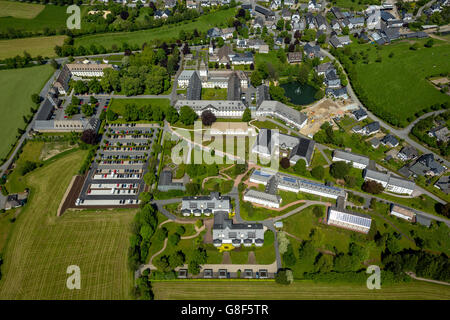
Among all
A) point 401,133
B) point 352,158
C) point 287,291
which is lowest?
point 287,291

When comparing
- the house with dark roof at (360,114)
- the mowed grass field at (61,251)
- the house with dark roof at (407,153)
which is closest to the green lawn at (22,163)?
the mowed grass field at (61,251)

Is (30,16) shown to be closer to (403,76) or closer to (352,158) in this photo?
(352,158)

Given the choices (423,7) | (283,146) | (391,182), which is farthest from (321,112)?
(423,7)

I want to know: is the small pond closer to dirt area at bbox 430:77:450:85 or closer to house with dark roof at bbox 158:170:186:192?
dirt area at bbox 430:77:450:85

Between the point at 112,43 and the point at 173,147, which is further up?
the point at 112,43

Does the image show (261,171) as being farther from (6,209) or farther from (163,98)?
(6,209)

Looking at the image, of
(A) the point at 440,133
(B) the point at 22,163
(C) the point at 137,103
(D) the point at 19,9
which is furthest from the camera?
(D) the point at 19,9
